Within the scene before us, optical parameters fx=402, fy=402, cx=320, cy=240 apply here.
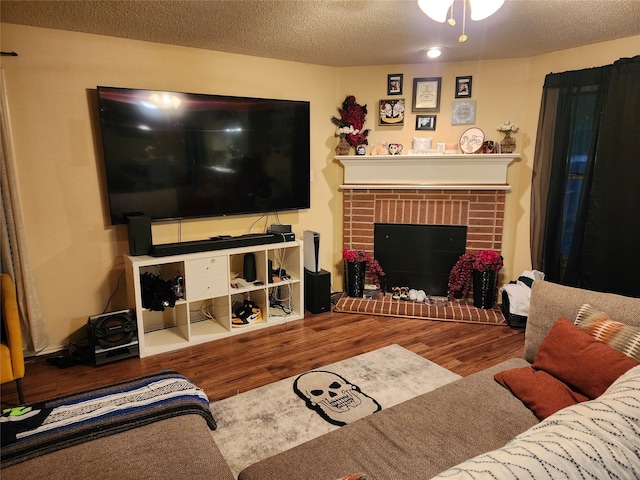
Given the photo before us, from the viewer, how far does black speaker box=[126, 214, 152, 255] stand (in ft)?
9.59

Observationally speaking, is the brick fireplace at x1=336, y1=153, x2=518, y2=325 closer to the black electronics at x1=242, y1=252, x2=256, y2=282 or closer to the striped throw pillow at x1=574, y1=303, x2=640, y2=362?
the black electronics at x1=242, y1=252, x2=256, y2=282

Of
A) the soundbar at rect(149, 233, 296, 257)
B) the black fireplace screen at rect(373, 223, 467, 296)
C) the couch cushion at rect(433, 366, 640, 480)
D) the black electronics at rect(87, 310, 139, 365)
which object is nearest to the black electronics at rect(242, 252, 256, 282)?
the soundbar at rect(149, 233, 296, 257)

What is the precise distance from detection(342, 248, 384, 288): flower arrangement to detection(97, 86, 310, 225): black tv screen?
0.64 metres

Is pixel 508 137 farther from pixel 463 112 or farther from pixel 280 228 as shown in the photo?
pixel 280 228

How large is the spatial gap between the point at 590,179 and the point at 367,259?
2.01 meters

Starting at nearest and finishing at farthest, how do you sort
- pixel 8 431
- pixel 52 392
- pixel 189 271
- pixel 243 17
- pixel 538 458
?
pixel 538 458, pixel 8 431, pixel 52 392, pixel 243 17, pixel 189 271

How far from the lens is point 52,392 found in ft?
8.09

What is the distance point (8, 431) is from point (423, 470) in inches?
60.8

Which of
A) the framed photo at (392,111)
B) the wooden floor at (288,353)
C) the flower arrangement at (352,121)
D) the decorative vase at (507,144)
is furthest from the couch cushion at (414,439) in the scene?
the framed photo at (392,111)

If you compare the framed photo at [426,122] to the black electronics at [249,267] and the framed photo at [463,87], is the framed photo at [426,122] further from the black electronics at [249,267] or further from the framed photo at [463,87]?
the black electronics at [249,267]

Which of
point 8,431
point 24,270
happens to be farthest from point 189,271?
point 8,431

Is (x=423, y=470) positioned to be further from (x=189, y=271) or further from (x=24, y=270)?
(x=24, y=270)

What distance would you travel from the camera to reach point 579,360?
1.62 meters

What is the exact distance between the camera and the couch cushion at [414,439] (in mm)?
1271
